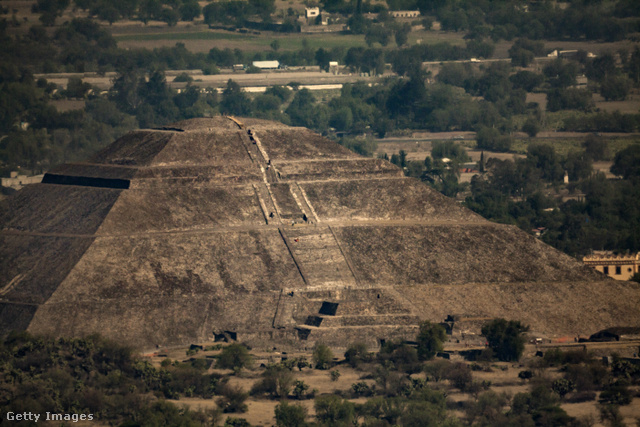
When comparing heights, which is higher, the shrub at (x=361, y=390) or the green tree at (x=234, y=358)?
the shrub at (x=361, y=390)

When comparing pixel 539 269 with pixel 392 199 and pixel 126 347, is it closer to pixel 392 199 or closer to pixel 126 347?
pixel 392 199

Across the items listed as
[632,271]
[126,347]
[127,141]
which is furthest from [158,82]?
[126,347]

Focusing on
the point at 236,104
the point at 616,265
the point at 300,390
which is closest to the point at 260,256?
the point at 300,390

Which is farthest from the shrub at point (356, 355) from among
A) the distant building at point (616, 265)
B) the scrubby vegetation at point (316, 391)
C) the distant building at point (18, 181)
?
the distant building at point (18, 181)

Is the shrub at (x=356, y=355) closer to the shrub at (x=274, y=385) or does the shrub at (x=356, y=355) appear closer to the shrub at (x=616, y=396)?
the shrub at (x=274, y=385)

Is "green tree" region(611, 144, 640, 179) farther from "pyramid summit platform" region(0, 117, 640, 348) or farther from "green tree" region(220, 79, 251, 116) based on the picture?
"pyramid summit platform" region(0, 117, 640, 348)

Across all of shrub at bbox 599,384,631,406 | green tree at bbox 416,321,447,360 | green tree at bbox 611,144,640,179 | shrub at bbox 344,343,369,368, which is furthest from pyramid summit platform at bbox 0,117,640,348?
green tree at bbox 611,144,640,179
